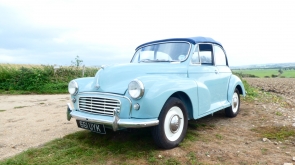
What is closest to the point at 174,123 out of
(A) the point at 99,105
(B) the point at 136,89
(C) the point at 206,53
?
(B) the point at 136,89

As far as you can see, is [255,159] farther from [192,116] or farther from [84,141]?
[84,141]

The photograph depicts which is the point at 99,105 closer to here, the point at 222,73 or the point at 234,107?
the point at 222,73

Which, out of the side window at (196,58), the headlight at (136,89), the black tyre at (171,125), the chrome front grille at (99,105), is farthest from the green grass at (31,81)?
the headlight at (136,89)

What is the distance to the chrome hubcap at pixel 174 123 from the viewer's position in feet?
11.4

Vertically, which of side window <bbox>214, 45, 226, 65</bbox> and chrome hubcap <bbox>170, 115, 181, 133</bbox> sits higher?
side window <bbox>214, 45, 226, 65</bbox>

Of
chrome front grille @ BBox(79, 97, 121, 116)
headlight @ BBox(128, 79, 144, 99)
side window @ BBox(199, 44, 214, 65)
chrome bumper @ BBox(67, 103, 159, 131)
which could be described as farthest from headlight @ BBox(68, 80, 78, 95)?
side window @ BBox(199, 44, 214, 65)

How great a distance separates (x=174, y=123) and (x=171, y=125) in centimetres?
6

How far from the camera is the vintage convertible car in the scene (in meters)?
3.15

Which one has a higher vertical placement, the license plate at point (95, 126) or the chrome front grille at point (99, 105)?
the chrome front grille at point (99, 105)

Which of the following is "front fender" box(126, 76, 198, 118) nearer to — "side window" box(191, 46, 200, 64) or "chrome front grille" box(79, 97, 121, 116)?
"chrome front grille" box(79, 97, 121, 116)

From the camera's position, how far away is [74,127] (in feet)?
16.3

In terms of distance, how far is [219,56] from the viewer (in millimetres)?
5523

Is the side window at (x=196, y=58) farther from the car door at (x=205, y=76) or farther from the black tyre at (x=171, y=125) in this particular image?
the black tyre at (x=171, y=125)

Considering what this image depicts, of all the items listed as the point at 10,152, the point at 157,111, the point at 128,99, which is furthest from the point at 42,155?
the point at 157,111
